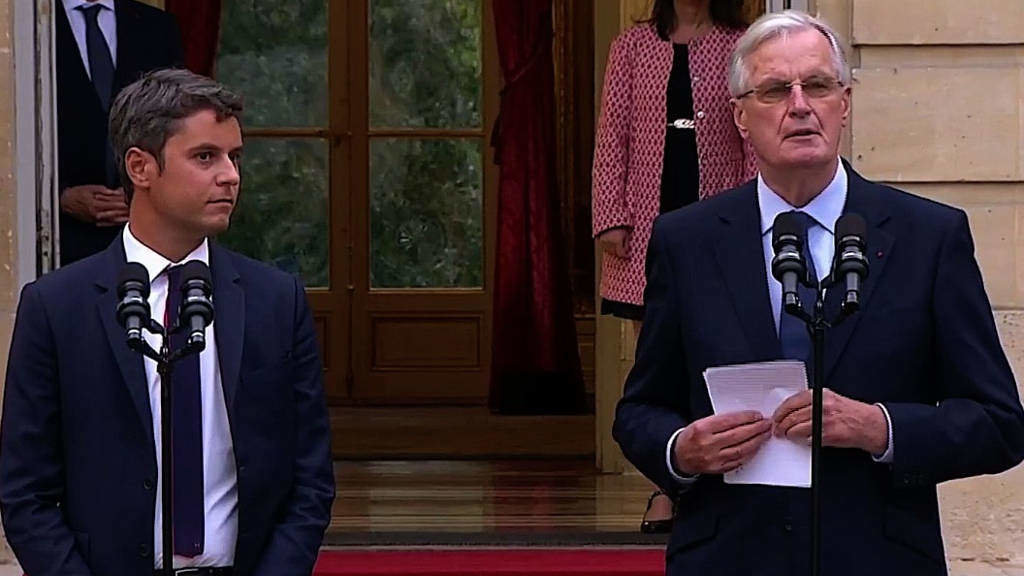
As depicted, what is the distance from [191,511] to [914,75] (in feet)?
9.92

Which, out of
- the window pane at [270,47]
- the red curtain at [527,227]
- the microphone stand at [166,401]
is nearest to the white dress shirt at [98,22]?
the microphone stand at [166,401]

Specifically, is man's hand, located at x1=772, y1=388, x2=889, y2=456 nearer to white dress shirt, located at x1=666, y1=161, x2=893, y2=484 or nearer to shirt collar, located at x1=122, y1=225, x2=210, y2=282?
white dress shirt, located at x1=666, y1=161, x2=893, y2=484

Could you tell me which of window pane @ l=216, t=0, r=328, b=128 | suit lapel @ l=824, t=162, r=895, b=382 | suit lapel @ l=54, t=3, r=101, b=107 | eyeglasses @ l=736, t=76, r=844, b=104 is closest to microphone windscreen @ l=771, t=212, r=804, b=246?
suit lapel @ l=824, t=162, r=895, b=382

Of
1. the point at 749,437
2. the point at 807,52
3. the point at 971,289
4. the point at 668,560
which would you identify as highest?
the point at 807,52

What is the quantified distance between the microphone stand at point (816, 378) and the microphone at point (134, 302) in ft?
3.08

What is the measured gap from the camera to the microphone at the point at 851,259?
293 cm

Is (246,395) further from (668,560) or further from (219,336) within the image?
(668,560)

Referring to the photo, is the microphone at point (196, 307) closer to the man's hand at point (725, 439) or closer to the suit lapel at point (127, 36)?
the man's hand at point (725, 439)

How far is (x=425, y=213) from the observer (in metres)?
10.7

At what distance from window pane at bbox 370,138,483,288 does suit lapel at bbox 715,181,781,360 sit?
7.28 metres

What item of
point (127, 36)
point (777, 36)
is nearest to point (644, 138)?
point (127, 36)

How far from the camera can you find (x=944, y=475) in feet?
10.5

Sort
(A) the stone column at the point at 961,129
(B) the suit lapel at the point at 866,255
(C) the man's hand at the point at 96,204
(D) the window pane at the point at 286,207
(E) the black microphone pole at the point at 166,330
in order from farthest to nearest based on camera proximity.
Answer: (D) the window pane at the point at 286,207 → (A) the stone column at the point at 961,129 → (C) the man's hand at the point at 96,204 → (B) the suit lapel at the point at 866,255 → (E) the black microphone pole at the point at 166,330

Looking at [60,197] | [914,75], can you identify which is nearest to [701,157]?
[914,75]
